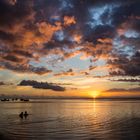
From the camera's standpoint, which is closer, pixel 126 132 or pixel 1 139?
pixel 1 139

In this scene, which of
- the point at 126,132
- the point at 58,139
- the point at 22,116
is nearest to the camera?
the point at 58,139

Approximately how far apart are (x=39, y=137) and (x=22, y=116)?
38706 mm

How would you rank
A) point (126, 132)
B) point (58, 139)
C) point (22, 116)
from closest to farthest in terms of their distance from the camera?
point (58, 139) < point (126, 132) < point (22, 116)

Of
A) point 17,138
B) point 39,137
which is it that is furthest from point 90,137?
point 17,138

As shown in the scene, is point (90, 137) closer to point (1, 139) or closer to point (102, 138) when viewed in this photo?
point (102, 138)

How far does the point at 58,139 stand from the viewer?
135 feet

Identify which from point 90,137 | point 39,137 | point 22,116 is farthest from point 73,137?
point 22,116

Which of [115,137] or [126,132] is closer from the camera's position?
[115,137]

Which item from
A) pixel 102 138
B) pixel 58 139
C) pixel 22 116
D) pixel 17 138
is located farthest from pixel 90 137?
pixel 22 116

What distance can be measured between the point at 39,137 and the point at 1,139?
5902mm

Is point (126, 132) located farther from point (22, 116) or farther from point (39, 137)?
point (22, 116)

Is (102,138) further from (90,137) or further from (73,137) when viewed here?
(73,137)

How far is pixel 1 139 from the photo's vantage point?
4131cm

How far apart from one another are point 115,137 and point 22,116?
1708 inches
